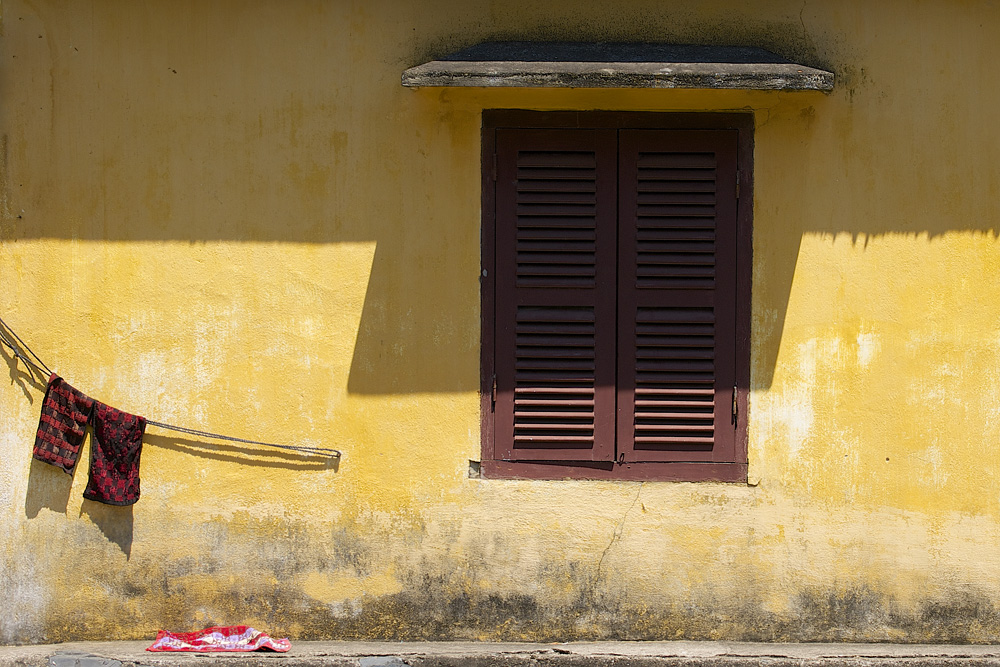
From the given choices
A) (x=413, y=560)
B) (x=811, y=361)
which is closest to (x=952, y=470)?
(x=811, y=361)

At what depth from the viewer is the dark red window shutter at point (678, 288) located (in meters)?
4.34

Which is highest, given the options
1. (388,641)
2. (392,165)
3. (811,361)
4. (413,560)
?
(392,165)

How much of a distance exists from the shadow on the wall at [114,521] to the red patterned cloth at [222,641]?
17.2 inches

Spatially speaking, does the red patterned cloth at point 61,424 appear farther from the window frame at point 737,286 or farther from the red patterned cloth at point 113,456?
the window frame at point 737,286

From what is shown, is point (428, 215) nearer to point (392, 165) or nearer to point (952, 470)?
point (392, 165)

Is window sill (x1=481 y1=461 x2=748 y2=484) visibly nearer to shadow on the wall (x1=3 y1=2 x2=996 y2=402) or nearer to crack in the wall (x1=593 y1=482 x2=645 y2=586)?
crack in the wall (x1=593 y1=482 x2=645 y2=586)

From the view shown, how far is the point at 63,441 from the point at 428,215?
1.98 metres

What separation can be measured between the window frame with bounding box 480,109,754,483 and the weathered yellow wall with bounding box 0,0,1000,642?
0.06m

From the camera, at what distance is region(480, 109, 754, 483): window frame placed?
433 cm

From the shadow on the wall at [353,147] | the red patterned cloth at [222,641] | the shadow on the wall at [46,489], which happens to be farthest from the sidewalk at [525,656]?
the shadow on the wall at [353,147]

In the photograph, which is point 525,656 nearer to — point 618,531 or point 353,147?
point 618,531

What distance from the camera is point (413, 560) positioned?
173 inches

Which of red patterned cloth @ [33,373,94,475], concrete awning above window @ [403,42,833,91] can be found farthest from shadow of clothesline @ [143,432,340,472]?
concrete awning above window @ [403,42,833,91]

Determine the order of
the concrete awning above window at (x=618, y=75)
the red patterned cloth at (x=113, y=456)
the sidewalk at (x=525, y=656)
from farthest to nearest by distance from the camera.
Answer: the red patterned cloth at (x=113, y=456), the sidewalk at (x=525, y=656), the concrete awning above window at (x=618, y=75)
